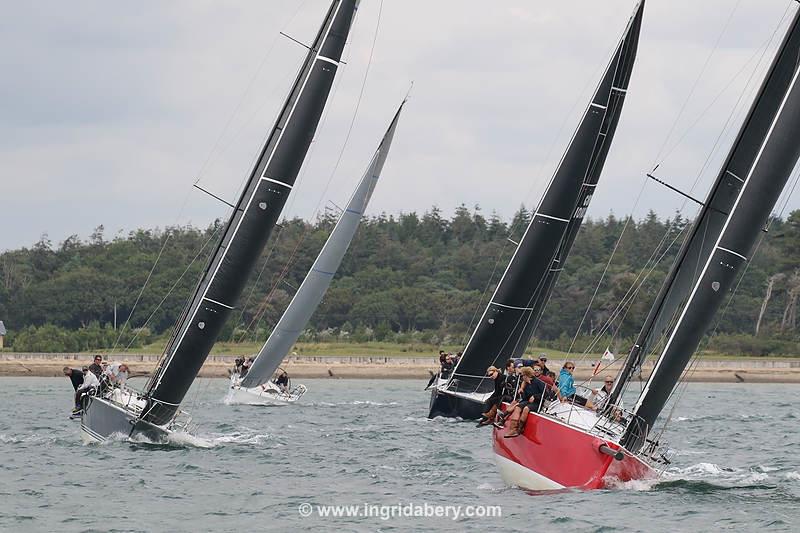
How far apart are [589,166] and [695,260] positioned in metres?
12.2

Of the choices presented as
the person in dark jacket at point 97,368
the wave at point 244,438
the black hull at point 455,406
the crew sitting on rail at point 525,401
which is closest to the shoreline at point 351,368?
the black hull at point 455,406

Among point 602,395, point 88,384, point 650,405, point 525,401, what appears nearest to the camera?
point 650,405

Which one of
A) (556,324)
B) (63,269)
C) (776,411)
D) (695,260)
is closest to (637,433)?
(695,260)

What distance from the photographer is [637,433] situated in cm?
1823

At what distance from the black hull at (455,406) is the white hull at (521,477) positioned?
11.0 m

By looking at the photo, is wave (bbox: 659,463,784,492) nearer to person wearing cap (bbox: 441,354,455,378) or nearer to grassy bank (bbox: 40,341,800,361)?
person wearing cap (bbox: 441,354,455,378)

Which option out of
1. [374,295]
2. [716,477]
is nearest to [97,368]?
[716,477]

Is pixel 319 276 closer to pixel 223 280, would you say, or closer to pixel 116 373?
pixel 116 373

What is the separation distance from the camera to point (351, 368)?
65.9 m

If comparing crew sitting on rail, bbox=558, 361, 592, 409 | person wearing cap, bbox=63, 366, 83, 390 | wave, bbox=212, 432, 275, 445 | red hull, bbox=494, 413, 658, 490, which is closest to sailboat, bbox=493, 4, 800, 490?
red hull, bbox=494, 413, 658, 490

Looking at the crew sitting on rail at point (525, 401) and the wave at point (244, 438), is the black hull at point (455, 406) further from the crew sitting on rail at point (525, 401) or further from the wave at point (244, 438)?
the crew sitting on rail at point (525, 401)

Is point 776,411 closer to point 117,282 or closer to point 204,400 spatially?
point 204,400

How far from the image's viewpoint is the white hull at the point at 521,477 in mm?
18141

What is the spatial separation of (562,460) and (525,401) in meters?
1.15
